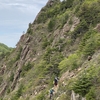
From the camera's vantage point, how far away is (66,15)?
49.8m

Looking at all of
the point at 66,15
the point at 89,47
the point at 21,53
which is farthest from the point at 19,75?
the point at 89,47

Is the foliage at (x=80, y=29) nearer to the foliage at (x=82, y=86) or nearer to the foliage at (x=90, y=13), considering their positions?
the foliage at (x=90, y=13)

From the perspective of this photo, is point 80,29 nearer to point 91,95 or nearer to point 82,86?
point 82,86

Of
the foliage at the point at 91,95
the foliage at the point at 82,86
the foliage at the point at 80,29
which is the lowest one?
the foliage at the point at 91,95

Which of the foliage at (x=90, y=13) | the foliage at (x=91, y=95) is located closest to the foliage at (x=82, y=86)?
the foliage at (x=91, y=95)

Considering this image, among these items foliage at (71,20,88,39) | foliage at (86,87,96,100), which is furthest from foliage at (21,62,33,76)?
foliage at (86,87,96,100)

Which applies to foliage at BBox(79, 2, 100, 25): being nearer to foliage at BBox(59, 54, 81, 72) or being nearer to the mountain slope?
the mountain slope

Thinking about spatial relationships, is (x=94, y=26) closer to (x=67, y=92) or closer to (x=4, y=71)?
(x=67, y=92)

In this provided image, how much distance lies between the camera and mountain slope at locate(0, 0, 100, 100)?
2049 centimetres

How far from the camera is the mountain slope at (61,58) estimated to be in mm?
20486

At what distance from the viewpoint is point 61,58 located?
37.2 meters

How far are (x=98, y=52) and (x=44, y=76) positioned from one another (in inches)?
503

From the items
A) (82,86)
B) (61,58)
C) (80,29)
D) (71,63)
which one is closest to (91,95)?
(82,86)

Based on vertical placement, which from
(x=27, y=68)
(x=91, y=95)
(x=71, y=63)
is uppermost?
(x=27, y=68)
